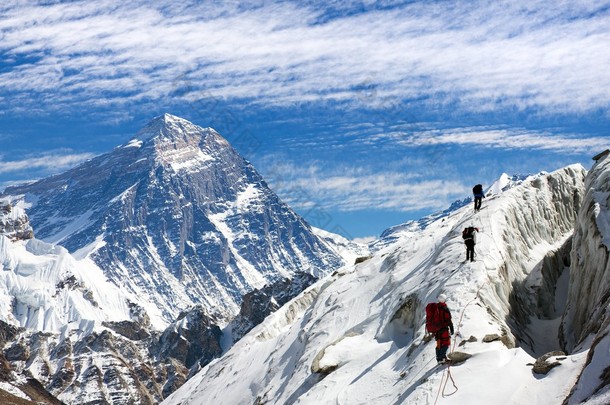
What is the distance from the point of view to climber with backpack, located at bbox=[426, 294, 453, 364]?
3375cm

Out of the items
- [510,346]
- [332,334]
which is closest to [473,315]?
[510,346]

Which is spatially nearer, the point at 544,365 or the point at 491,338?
the point at 544,365

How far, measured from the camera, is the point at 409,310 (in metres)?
48.4

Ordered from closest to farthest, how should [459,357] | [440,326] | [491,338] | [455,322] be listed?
[440,326], [459,357], [491,338], [455,322]

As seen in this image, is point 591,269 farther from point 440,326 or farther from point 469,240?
point 440,326

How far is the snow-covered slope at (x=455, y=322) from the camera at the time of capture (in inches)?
1291

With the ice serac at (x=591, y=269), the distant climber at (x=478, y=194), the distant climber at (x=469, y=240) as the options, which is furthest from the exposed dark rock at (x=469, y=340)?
the distant climber at (x=478, y=194)

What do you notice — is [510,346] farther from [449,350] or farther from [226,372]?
[226,372]

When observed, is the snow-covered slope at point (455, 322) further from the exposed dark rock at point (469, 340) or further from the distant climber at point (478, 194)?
the distant climber at point (478, 194)

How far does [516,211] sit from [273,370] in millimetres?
23756

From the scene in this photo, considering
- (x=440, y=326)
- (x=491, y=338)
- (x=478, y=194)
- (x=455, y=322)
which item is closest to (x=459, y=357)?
(x=440, y=326)

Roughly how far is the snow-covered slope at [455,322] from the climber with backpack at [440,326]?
32.8 inches

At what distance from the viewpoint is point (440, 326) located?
33750mm

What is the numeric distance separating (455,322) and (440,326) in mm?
6180
